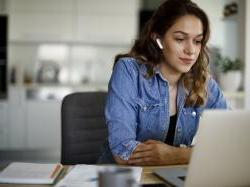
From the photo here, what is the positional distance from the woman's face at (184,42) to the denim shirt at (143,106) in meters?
0.10

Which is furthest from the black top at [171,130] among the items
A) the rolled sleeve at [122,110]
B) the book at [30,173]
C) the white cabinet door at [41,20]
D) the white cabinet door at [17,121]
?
the white cabinet door at [41,20]

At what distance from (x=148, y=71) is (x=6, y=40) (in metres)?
3.77

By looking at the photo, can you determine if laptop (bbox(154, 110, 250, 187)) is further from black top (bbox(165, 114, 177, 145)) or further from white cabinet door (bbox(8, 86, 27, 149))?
white cabinet door (bbox(8, 86, 27, 149))

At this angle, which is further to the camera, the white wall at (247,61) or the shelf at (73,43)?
the shelf at (73,43)

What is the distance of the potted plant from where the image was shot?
10.3 feet

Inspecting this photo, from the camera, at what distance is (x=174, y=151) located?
1364 mm

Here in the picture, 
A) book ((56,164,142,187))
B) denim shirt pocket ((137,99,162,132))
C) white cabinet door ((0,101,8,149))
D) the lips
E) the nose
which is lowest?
white cabinet door ((0,101,8,149))

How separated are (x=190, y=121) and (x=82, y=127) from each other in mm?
507

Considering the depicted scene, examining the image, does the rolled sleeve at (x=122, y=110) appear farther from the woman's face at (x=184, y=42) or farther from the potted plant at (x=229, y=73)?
the potted plant at (x=229, y=73)

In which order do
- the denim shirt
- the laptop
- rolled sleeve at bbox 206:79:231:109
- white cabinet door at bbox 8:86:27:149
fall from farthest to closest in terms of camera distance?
1. white cabinet door at bbox 8:86:27:149
2. rolled sleeve at bbox 206:79:231:109
3. the denim shirt
4. the laptop

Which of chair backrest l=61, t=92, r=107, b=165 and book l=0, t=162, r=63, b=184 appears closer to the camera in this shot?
book l=0, t=162, r=63, b=184

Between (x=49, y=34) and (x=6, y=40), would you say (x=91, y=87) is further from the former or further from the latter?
(x=6, y=40)

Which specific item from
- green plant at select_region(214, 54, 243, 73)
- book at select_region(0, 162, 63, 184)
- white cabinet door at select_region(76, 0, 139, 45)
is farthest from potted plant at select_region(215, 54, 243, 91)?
book at select_region(0, 162, 63, 184)

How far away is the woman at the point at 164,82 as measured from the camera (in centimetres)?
153
